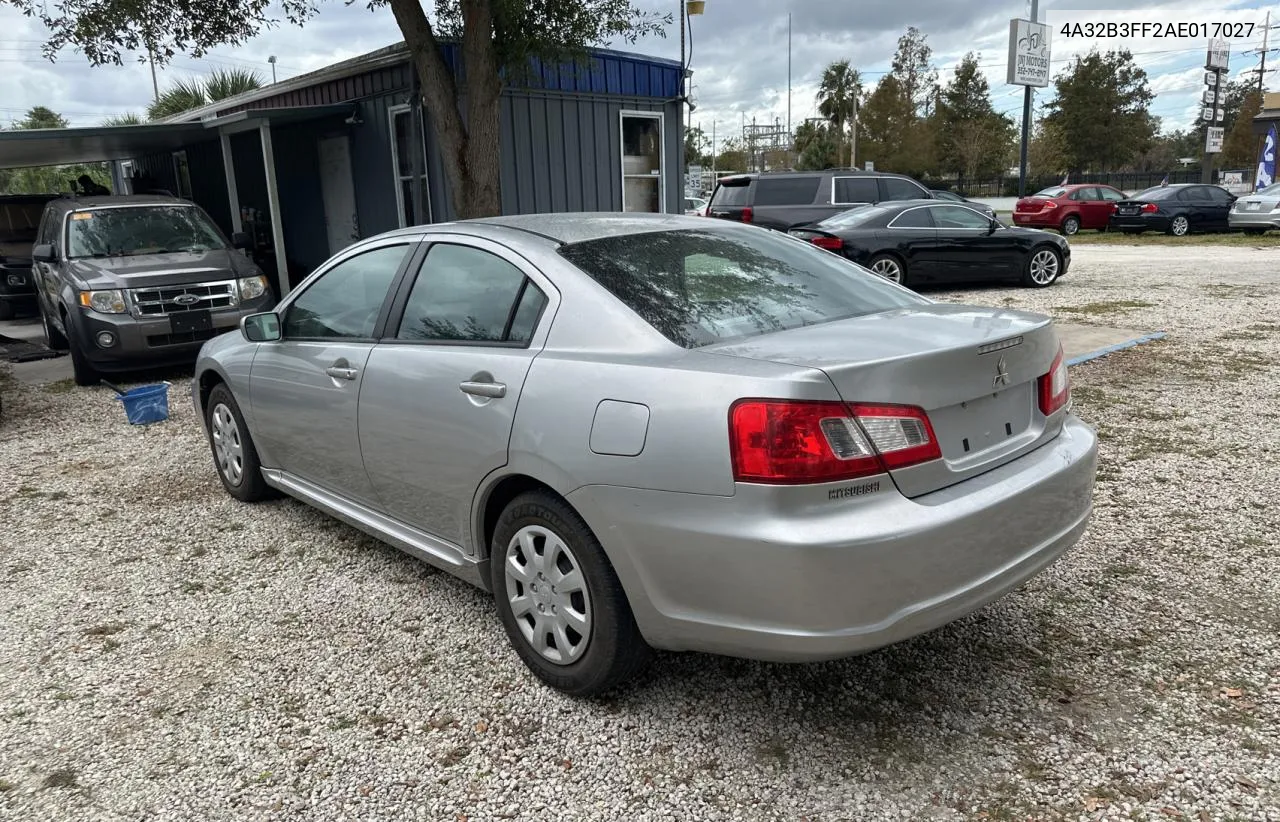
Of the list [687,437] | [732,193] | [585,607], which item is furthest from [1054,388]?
[732,193]

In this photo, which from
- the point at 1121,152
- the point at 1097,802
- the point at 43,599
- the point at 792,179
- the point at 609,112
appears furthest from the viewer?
the point at 1121,152

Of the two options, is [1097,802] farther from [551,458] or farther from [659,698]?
[551,458]

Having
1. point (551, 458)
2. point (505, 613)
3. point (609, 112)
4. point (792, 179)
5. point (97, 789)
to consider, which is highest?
point (609, 112)

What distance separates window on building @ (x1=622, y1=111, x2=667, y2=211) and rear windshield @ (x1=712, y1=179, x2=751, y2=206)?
2.13m

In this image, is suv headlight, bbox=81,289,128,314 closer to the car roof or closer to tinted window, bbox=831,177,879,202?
the car roof

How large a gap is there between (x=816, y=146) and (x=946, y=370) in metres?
65.4

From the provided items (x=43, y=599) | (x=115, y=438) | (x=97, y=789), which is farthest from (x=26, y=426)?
(x=97, y=789)

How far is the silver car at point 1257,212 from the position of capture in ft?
71.8

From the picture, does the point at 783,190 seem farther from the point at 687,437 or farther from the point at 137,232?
the point at 687,437

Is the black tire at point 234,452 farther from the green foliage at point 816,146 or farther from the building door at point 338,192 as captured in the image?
the green foliage at point 816,146

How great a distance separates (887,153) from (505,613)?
202 feet

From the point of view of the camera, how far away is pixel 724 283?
3.15 m

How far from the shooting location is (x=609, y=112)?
12945mm

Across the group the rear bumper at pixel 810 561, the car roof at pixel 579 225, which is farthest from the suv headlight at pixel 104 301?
the rear bumper at pixel 810 561
